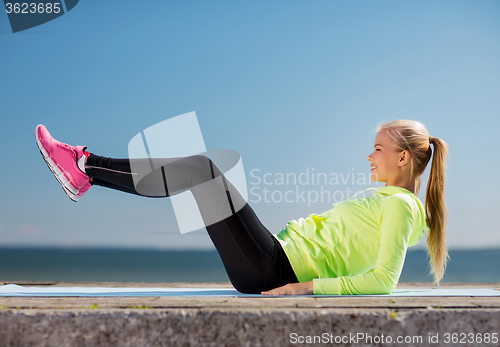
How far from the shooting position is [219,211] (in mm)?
1505

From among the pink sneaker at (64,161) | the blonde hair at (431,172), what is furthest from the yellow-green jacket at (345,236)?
the pink sneaker at (64,161)

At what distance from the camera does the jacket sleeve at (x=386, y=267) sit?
1346 millimetres

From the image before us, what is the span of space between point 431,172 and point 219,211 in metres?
0.97

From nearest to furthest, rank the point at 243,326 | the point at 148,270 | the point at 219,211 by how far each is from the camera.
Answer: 1. the point at 243,326
2. the point at 219,211
3. the point at 148,270

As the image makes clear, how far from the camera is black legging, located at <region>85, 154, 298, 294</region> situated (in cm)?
150

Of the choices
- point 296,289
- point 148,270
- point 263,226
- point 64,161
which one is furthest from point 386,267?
point 148,270

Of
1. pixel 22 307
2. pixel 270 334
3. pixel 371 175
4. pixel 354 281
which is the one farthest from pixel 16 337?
pixel 371 175

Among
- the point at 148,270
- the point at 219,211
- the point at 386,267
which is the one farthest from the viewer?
the point at 148,270

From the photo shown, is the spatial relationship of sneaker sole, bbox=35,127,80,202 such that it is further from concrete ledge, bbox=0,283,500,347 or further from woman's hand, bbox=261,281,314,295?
woman's hand, bbox=261,281,314,295

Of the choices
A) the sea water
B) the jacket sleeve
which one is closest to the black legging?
the jacket sleeve

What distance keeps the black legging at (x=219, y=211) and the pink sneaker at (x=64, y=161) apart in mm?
77

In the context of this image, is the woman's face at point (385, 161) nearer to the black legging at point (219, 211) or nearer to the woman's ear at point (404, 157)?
the woman's ear at point (404, 157)

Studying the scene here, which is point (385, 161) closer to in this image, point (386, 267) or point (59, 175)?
point (386, 267)

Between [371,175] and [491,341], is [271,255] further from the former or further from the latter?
[491,341]
